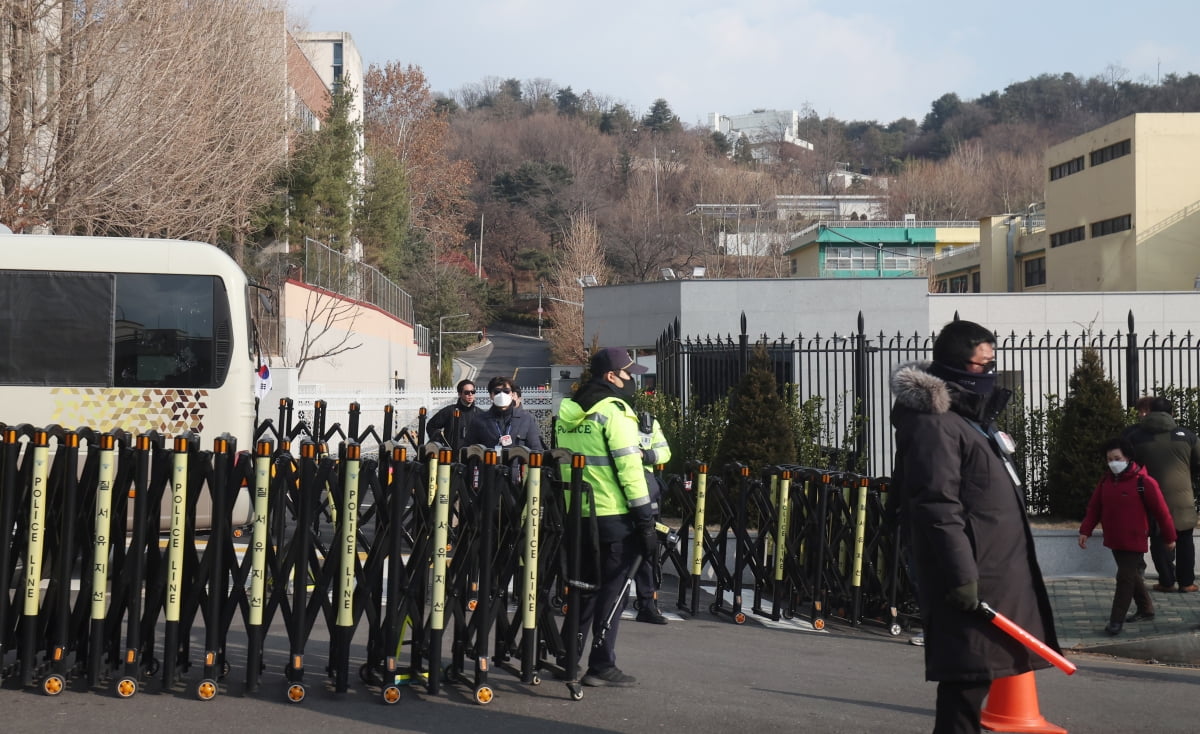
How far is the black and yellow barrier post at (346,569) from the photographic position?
6094mm

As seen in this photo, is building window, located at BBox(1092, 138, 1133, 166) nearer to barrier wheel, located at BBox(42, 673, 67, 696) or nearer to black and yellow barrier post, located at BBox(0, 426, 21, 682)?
black and yellow barrier post, located at BBox(0, 426, 21, 682)

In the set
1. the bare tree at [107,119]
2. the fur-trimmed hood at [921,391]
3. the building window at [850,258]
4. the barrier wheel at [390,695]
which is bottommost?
the barrier wheel at [390,695]

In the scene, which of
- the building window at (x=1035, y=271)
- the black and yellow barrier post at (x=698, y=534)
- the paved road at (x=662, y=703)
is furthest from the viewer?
the building window at (x=1035, y=271)

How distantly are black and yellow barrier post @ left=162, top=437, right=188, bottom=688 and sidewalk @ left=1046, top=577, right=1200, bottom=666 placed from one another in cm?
641

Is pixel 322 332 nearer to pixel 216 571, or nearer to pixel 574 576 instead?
pixel 216 571

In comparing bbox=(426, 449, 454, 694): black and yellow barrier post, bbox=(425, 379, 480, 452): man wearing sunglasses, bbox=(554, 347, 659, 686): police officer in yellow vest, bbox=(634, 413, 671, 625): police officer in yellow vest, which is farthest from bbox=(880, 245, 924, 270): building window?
bbox=(426, 449, 454, 694): black and yellow barrier post

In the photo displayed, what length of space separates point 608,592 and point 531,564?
499 millimetres

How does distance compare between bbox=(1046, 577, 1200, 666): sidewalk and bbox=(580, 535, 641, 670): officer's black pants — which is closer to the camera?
bbox=(580, 535, 641, 670): officer's black pants

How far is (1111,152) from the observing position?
51.5 metres

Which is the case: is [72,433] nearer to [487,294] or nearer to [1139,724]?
[1139,724]

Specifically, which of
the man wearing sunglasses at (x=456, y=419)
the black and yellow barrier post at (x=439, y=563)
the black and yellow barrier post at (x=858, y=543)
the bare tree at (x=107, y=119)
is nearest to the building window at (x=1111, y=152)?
the bare tree at (x=107, y=119)

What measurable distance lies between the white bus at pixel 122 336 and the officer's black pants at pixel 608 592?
23.7ft

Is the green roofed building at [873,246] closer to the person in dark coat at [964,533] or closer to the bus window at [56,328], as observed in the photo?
the bus window at [56,328]

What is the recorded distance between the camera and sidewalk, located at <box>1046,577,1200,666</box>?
343 inches
